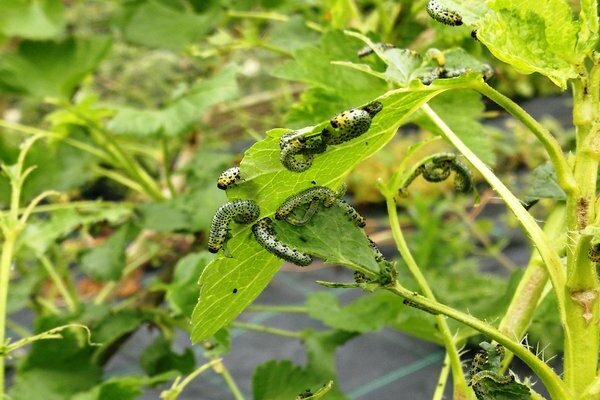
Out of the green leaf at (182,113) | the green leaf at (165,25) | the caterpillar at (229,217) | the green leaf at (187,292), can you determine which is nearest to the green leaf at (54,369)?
the green leaf at (187,292)

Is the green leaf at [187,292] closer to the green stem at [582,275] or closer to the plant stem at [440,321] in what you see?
the plant stem at [440,321]

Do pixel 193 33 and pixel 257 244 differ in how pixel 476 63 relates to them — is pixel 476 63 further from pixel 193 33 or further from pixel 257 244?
pixel 193 33

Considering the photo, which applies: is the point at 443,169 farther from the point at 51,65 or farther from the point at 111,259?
the point at 51,65

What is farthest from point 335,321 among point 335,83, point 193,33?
point 193,33

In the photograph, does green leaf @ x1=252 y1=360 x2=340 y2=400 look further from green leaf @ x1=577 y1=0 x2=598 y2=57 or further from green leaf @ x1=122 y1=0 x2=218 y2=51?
green leaf @ x1=122 y1=0 x2=218 y2=51

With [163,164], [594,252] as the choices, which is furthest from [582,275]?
[163,164]
